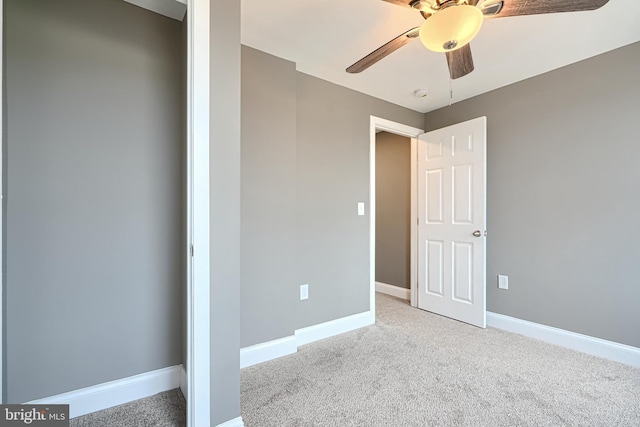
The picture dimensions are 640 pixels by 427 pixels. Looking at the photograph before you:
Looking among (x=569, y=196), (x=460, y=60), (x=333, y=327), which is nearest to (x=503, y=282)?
(x=569, y=196)

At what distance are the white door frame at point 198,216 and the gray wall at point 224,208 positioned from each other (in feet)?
0.10

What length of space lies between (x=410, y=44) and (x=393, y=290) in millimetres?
2924

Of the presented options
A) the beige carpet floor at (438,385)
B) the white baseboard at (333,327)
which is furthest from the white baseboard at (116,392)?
the white baseboard at (333,327)

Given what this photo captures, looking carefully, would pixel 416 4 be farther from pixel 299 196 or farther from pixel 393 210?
pixel 393 210

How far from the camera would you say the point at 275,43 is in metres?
2.06

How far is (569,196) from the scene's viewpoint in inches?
93.3

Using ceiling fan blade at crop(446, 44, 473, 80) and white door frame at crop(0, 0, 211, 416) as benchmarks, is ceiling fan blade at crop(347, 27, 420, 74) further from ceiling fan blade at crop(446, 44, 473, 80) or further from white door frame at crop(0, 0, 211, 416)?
white door frame at crop(0, 0, 211, 416)

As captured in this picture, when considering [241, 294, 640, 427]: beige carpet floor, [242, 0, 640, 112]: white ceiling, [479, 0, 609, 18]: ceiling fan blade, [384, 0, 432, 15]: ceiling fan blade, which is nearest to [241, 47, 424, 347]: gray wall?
[242, 0, 640, 112]: white ceiling

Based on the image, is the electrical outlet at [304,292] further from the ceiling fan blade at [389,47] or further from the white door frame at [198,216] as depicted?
the ceiling fan blade at [389,47]

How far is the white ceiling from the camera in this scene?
1.74 m

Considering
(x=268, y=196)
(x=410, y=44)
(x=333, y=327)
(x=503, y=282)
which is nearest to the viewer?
(x=410, y=44)

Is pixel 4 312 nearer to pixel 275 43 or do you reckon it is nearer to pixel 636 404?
pixel 275 43

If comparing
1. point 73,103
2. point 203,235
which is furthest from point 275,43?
point 203,235

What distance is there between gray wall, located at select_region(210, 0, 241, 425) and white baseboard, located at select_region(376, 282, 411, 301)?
2.78 meters
